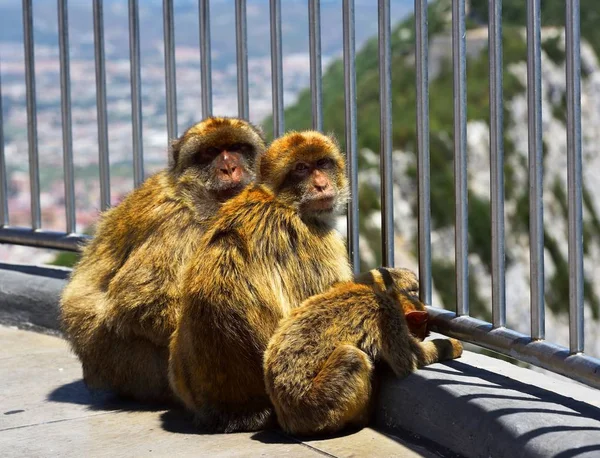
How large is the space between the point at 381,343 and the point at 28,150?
2.64m

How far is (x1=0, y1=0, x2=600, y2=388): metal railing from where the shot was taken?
9.18 feet

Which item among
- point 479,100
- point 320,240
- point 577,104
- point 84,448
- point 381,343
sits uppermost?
point 479,100

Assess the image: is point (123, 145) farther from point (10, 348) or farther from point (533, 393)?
point (533, 393)

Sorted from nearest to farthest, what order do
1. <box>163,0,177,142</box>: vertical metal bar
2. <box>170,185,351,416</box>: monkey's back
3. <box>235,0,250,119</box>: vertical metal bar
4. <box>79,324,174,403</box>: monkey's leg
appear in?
<box>170,185,351,416</box>: monkey's back
<box>79,324,174,403</box>: monkey's leg
<box>235,0,250,119</box>: vertical metal bar
<box>163,0,177,142</box>: vertical metal bar

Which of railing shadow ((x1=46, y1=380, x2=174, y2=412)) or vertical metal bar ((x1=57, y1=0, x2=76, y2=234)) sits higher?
vertical metal bar ((x1=57, y1=0, x2=76, y2=234))

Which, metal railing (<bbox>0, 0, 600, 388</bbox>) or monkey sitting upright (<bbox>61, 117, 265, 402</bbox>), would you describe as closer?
metal railing (<bbox>0, 0, 600, 388</bbox>)

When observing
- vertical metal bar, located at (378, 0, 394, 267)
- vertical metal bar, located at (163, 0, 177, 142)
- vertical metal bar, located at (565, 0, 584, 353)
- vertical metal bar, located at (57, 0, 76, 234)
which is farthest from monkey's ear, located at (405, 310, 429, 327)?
vertical metal bar, located at (57, 0, 76, 234)

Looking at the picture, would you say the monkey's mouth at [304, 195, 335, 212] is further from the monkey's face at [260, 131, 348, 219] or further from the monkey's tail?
the monkey's tail

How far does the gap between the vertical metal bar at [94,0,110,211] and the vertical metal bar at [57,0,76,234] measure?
0.17 m

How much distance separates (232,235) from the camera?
331 cm

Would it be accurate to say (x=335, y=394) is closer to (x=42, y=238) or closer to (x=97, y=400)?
(x=97, y=400)

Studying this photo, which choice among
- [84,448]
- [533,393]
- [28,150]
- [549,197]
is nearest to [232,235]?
[84,448]

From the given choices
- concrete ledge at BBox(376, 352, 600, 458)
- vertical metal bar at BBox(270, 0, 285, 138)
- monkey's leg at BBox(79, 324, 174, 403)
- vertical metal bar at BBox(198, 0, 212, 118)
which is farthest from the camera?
vertical metal bar at BBox(198, 0, 212, 118)

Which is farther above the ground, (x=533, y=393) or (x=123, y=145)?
(x=123, y=145)
